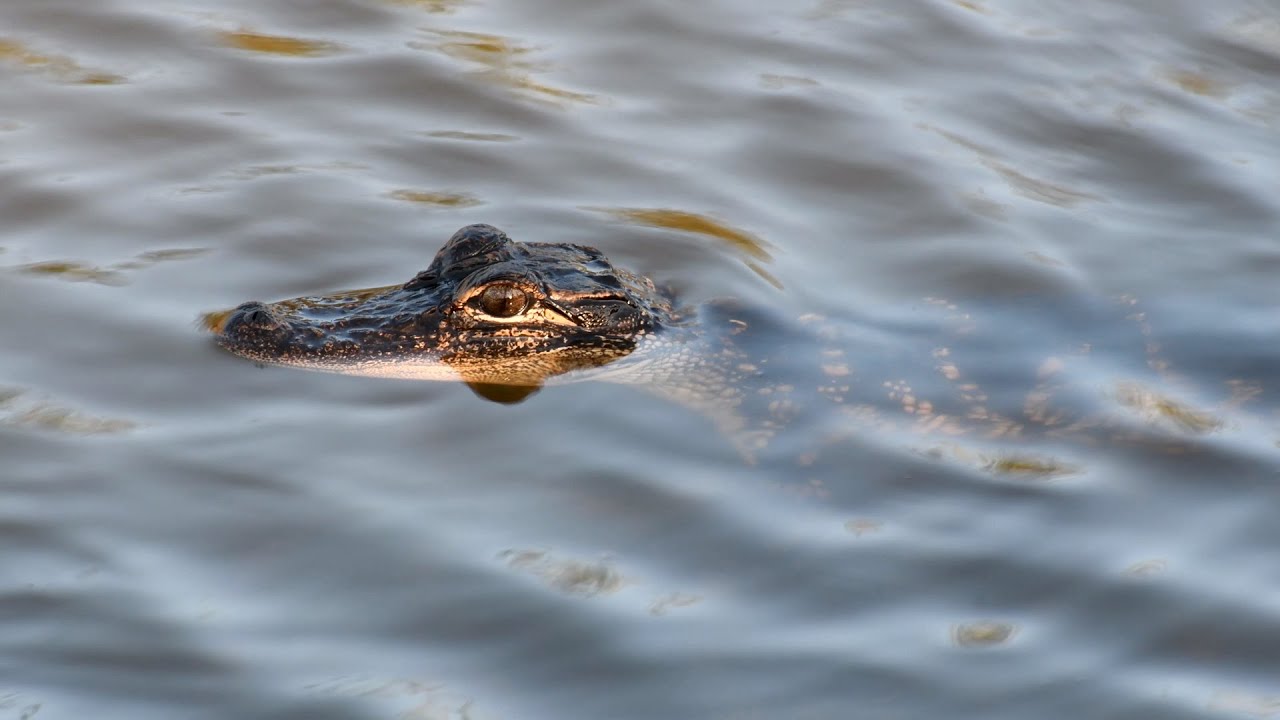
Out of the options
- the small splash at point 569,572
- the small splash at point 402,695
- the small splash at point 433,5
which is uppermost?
the small splash at point 433,5

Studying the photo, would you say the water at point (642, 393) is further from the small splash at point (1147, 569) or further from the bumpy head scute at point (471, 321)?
the bumpy head scute at point (471, 321)

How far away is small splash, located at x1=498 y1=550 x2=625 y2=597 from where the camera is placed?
446 centimetres

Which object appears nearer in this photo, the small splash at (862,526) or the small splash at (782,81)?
the small splash at (862,526)

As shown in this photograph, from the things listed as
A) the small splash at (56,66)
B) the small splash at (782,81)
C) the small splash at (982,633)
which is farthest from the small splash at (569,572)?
the small splash at (56,66)

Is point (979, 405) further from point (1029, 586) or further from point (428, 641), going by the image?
point (428, 641)

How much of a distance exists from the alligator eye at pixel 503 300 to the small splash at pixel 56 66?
324 cm

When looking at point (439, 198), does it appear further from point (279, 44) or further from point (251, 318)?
point (279, 44)

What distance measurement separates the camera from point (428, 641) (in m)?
4.16

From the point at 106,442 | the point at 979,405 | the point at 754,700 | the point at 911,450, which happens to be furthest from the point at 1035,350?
the point at 106,442

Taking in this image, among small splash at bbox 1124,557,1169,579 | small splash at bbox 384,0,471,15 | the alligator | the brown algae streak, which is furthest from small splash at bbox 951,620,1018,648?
small splash at bbox 384,0,471,15

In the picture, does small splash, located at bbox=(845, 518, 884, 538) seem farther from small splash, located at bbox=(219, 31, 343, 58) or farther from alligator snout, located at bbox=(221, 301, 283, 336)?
small splash, located at bbox=(219, 31, 343, 58)

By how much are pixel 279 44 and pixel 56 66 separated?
47.5 inches

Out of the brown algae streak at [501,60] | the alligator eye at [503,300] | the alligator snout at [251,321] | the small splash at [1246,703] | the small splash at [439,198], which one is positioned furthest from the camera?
the brown algae streak at [501,60]

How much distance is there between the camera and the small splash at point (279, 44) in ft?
27.5
